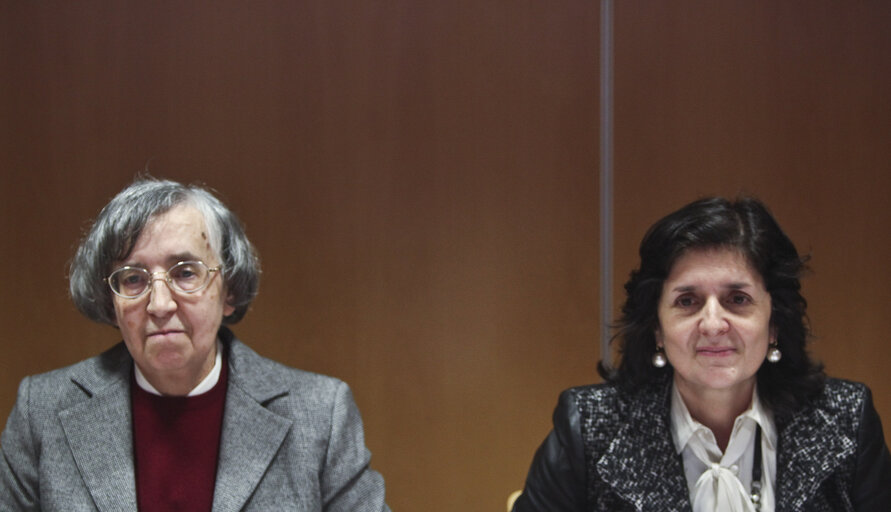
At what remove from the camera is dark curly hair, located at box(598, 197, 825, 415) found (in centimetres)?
180

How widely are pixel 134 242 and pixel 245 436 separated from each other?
0.49m

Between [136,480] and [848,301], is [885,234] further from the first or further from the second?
[136,480]

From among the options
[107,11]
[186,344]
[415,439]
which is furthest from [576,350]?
[107,11]

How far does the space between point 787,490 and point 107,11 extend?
7.80 feet

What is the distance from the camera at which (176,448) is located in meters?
1.80

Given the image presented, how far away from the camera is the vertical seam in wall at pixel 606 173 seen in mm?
2727

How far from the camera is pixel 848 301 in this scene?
9.30 feet

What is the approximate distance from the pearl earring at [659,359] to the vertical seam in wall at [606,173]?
0.77 metres

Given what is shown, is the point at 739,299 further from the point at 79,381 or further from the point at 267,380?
the point at 79,381

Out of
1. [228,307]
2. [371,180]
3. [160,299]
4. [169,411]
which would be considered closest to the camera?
[160,299]

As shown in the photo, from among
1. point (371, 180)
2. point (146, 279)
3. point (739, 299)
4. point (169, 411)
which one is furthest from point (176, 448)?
point (739, 299)

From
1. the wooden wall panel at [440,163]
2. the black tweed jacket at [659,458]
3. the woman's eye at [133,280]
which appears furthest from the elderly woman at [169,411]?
the wooden wall panel at [440,163]

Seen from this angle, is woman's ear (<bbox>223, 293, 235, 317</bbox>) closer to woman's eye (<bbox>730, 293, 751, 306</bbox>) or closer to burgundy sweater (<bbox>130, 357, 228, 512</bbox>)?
burgundy sweater (<bbox>130, 357, 228, 512</bbox>)

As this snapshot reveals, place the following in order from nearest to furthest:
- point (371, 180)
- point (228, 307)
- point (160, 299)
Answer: point (160, 299) < point (228, 307) < point (371, 180)
